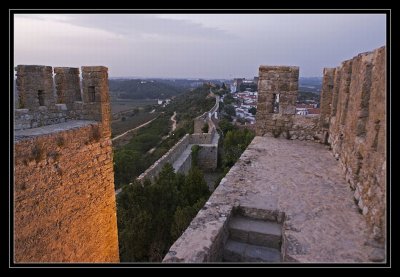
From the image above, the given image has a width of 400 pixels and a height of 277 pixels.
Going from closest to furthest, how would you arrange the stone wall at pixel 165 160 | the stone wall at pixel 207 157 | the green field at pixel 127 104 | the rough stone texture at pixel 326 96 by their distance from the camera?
the rough stone texture at pixel 326 96 → the stone wall at pixel 165 160 → the stone wall at pixel 207 157 → the green field at pixel 127 104

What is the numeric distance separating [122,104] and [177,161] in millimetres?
61998

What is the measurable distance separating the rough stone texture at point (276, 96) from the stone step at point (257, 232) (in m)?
4.25

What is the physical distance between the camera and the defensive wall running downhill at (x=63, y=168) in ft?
15.4

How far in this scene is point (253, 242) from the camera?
342 centimetres

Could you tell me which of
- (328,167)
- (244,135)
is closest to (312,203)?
(328,167)

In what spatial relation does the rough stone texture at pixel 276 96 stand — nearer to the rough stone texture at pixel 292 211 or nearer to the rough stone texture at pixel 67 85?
the rough stone texture at pixel 292 211

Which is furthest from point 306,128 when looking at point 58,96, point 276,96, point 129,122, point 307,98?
point 129,122

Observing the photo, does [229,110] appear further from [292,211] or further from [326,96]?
[292,211]

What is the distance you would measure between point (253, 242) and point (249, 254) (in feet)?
0.76

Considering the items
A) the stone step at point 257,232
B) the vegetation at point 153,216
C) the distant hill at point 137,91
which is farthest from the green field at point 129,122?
the stone step at point 257,232

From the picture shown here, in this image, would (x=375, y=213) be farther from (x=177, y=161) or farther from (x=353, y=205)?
(x=177, y=161)

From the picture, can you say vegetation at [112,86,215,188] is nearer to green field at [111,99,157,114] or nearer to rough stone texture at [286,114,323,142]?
green field at [111,99,157,114]

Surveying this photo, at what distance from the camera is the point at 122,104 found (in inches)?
3086

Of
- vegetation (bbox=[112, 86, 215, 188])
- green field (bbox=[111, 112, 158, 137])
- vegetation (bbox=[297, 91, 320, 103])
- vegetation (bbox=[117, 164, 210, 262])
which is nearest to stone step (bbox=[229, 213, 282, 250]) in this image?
vegetation (bbox=[117, 164, 210, 262])
